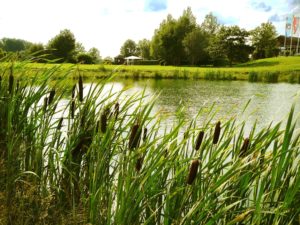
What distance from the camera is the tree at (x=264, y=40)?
6750 cm

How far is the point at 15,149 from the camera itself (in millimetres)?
2590

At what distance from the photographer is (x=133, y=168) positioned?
176cm

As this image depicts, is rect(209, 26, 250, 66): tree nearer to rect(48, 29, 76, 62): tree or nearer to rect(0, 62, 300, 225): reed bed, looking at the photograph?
rect(48, 29, 76, 62): tree

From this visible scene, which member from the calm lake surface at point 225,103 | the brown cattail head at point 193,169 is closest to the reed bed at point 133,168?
the brown cattail head at point 193,169

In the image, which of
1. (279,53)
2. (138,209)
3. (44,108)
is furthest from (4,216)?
(279,53)

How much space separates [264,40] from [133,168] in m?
71.9

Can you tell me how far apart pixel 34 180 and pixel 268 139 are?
1.51 metres

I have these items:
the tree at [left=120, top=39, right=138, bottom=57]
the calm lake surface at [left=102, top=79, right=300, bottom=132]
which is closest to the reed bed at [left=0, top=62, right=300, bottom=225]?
the calm lake surface at [left=102, top=79, right=300, bottom=132]

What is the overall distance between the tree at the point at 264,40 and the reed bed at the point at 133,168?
68671 mm

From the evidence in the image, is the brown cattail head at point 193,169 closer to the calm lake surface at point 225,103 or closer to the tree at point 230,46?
the calm lake surface at point 225,103

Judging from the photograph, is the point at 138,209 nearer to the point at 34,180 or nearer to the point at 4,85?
the point at 34,180

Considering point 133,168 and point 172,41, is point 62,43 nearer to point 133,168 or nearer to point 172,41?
point 172,41

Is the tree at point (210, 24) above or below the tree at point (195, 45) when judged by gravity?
above

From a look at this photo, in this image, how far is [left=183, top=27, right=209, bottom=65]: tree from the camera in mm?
63656
